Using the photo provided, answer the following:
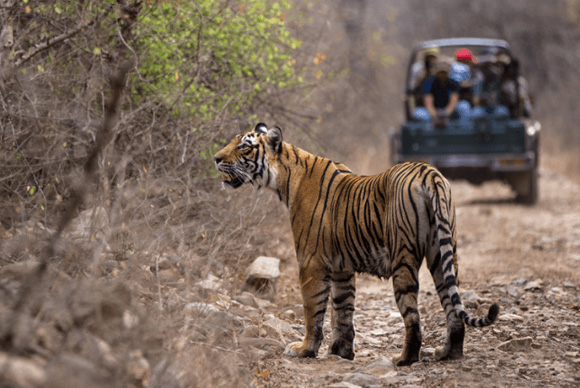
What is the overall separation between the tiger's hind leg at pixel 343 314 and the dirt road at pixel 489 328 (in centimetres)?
12

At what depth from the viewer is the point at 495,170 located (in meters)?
12.1

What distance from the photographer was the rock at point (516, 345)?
16.4 feet

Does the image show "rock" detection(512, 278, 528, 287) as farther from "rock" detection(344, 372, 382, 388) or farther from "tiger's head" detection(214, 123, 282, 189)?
"rock" detection(344, 372, 382, 388)

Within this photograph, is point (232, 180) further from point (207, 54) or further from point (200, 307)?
point (207, 54)

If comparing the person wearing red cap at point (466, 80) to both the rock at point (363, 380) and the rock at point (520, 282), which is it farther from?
the rock at point (363, 380)

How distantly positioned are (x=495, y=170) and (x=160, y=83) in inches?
257

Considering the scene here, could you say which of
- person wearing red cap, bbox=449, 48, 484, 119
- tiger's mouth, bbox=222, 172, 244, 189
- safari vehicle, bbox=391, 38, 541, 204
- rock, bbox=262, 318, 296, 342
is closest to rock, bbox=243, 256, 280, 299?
rock, bbox=262, 318, 296, 342

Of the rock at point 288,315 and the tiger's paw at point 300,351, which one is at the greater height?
the rock at point 288,315

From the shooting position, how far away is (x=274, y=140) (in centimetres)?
545

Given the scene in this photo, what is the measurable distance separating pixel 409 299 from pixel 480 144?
8.01 m

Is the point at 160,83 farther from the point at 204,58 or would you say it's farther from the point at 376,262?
the point at 376,262

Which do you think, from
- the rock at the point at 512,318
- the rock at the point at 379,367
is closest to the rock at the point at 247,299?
the rock at the point at 379,367

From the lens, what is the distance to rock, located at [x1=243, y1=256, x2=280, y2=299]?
6422 millimetres

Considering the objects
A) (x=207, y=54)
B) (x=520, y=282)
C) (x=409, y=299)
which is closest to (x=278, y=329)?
(x=409, y=299)
